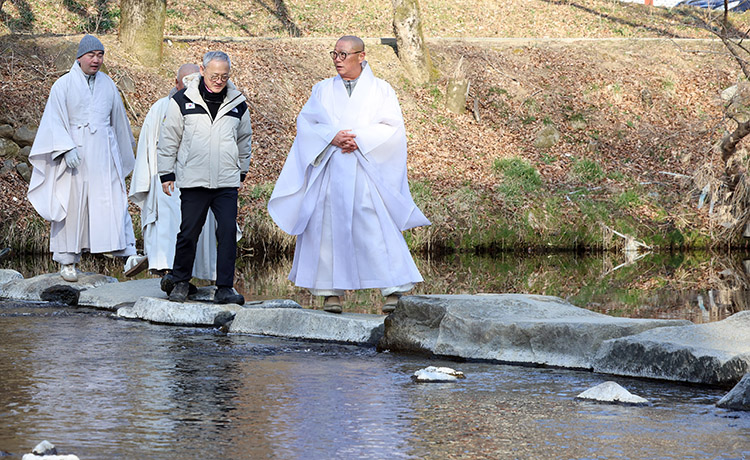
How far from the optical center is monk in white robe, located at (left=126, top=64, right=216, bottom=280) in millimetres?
9266

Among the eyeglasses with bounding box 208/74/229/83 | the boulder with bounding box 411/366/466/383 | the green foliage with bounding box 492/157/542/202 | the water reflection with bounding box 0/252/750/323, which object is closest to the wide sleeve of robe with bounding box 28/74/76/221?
the water reflection with bounding box 0/252/750/323

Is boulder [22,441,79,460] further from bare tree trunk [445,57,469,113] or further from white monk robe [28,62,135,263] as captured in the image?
bare tree trunk [445,57,469,113]

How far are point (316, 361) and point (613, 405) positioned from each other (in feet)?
6.61

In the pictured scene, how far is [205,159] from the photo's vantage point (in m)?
8.24

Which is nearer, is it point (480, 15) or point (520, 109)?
point (520, 109)

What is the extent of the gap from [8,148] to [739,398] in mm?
14543

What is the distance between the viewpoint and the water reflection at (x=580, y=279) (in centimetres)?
1012

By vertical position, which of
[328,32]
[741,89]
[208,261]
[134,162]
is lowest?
[208,261]

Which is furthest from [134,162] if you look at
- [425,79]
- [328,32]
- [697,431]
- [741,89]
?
[328,32]

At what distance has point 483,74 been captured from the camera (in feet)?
77.1

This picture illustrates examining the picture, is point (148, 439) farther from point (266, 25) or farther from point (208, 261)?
point (266, 25)

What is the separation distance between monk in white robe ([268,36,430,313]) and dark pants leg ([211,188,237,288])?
25.3 inches

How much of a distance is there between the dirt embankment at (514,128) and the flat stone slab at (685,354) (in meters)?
9.95

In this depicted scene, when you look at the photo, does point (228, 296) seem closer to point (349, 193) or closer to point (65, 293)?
point (349, 193)
